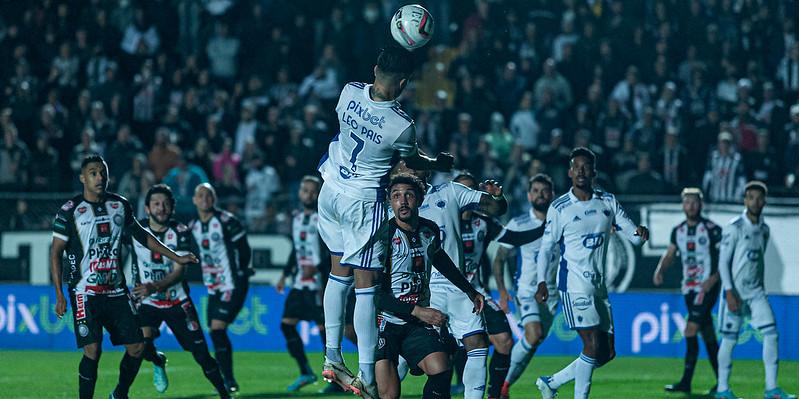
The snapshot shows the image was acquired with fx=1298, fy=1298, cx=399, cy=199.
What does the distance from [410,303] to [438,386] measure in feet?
2.14

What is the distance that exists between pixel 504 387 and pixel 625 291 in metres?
5.62

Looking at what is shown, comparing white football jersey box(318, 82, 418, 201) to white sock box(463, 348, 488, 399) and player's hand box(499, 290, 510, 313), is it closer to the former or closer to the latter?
white sock box(463, 348, 488, 399)

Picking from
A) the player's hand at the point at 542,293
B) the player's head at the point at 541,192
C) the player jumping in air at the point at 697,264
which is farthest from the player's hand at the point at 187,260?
the player jumping in air at the point at 697,264

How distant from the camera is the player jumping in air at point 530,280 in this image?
1287cm

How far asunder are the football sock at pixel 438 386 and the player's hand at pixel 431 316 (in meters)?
0.44

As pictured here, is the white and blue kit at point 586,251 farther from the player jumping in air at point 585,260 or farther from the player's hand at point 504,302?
the player's hand at point 504,302

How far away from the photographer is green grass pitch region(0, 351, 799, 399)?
1378cm

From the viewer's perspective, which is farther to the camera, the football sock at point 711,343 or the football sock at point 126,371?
the football sock at point 711,343

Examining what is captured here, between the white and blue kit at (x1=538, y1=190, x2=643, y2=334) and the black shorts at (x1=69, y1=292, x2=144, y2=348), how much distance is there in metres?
3.74

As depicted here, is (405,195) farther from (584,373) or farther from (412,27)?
(584,373)

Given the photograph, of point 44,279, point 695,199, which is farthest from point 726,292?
point 44,279

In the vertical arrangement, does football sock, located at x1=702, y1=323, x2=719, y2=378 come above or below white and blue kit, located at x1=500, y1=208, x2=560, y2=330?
below

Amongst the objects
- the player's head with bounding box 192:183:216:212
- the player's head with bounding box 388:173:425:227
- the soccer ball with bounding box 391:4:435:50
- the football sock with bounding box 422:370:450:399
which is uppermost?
the soccer ball with bounding box 391:4:435:50

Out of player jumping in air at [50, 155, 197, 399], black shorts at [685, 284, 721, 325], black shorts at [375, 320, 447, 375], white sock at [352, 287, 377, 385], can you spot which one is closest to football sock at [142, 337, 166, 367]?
player jumping in air at [50, 155, 197, 399]
